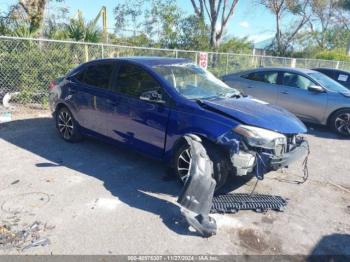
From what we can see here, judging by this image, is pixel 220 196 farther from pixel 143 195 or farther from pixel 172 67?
pixel 172 67

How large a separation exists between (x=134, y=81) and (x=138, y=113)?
54 centimetres

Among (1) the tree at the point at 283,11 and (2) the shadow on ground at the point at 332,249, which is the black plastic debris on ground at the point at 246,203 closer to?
(2) the shadow on ground at the point at 332,249

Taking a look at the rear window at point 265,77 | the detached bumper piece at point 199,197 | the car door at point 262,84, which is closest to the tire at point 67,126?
the detached bumper piece at point 199,197

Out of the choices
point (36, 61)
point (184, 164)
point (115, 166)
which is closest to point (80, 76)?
point (115, 166)

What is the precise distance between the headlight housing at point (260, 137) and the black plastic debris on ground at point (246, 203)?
0.68 m

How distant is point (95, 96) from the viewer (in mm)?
5348

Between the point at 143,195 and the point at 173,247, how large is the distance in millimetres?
1132

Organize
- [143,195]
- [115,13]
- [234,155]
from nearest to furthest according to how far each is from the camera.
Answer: [234,155] < [143,195] < [115,13]

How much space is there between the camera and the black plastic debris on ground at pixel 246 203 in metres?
3.96

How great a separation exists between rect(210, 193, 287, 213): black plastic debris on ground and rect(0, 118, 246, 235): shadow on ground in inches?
14.3

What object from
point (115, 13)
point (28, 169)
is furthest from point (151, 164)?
point (115, 13)

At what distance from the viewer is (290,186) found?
4797 mm

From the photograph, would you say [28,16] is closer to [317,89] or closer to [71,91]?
[71,91]

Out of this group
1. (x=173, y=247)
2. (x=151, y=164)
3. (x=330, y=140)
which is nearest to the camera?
(x=173, y=247)
